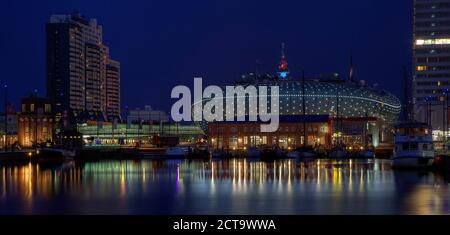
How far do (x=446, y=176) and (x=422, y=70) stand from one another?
12489cm

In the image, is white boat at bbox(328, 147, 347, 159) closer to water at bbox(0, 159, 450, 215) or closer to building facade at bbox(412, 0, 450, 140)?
water at bbox(0, 159, 450, 215)

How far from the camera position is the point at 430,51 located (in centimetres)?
18338

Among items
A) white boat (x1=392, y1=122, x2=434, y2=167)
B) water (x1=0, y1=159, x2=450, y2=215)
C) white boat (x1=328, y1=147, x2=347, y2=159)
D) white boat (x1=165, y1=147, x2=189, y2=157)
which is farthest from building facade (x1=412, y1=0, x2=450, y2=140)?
water (x1=0, y1=159, x2=450, y2=215)

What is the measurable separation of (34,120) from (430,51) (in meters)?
94.7

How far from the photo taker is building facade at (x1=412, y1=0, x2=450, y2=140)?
593 feet

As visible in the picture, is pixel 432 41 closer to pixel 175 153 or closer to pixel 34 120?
pixel 175 153

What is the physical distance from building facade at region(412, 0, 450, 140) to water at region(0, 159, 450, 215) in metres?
120

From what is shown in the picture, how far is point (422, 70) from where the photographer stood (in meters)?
184

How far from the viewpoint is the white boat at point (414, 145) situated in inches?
2931

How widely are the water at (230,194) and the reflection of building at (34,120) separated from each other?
4582 inches

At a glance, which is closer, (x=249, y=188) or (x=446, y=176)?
(x=249, y=188)
